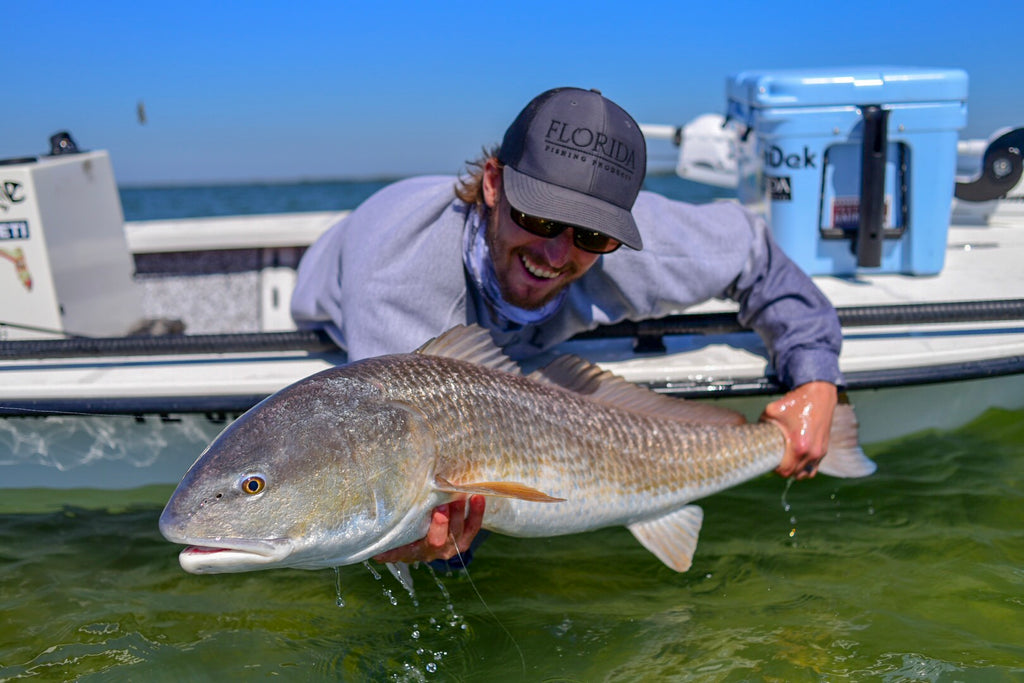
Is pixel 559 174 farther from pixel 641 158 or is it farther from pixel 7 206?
pixel 7 206

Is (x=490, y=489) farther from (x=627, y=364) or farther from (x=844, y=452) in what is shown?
(x=844, y=452)

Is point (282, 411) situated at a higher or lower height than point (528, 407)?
higher

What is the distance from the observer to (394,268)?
9.14 feet

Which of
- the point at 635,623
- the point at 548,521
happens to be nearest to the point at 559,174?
the point at 548,521

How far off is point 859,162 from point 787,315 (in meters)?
1.35

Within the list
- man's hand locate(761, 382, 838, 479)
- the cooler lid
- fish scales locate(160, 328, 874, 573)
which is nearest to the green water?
fish scales locate(160, 328, 874, 573)

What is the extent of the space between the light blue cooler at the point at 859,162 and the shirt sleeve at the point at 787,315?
99 centimetres

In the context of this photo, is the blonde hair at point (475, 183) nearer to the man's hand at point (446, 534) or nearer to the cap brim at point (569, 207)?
the cap brim at point (569, 207)

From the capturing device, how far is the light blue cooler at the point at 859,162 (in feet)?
12.9

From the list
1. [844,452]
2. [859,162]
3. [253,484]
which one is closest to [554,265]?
[253,484]

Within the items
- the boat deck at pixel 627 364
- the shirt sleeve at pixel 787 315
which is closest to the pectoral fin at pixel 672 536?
the boat deck at pixel 627 364

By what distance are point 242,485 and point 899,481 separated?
2.85 meters

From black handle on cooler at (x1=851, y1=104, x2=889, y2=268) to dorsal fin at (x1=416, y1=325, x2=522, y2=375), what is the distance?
2215mm

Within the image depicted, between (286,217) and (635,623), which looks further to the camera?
(286,217)
